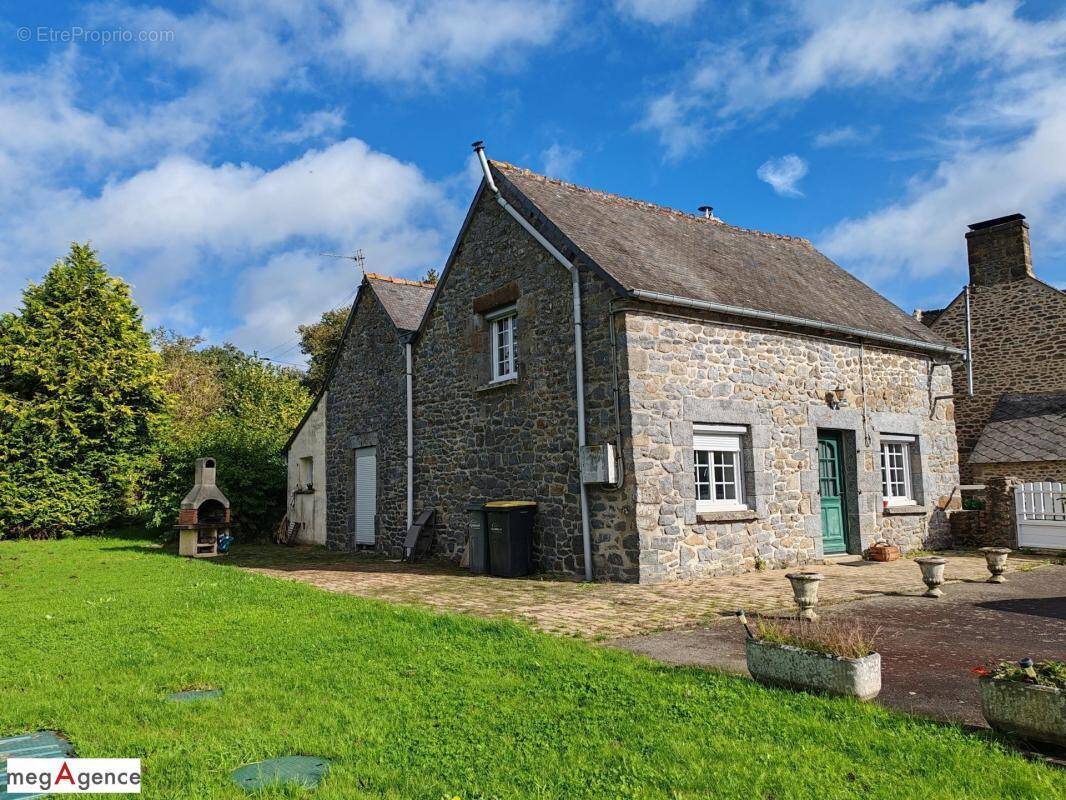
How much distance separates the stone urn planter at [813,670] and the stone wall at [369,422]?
10.7m

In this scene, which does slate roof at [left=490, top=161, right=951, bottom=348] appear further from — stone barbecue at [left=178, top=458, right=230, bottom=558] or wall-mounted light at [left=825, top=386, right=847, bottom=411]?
stone barbecue at [left=178, top=458, right=230, bottom=558]

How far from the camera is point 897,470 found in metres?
14.1

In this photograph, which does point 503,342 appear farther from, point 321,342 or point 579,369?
point 321,342

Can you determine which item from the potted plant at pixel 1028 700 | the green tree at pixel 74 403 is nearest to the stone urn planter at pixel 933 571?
the potted plant at pixel 1028 700

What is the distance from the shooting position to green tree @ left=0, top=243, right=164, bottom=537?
19.1m

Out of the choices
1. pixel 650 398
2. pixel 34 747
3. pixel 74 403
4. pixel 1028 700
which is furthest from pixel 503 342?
pixel 74 403

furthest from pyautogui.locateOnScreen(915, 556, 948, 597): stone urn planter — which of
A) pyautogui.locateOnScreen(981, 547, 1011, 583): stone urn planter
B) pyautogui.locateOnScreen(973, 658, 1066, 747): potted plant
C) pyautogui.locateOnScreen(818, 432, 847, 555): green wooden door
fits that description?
pyautogui.locateOnScreen(973, 658, 1066, 747): potted plant

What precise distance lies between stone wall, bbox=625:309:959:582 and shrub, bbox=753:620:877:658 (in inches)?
193

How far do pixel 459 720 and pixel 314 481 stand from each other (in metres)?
15.0

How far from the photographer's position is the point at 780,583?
9570mm

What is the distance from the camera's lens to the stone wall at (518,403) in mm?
10320

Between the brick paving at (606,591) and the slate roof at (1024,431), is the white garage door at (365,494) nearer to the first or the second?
the brick paving at (606,591)

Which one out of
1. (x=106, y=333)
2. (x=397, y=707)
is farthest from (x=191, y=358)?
(x=397, y=707)

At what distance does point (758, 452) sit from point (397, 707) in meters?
8.13
